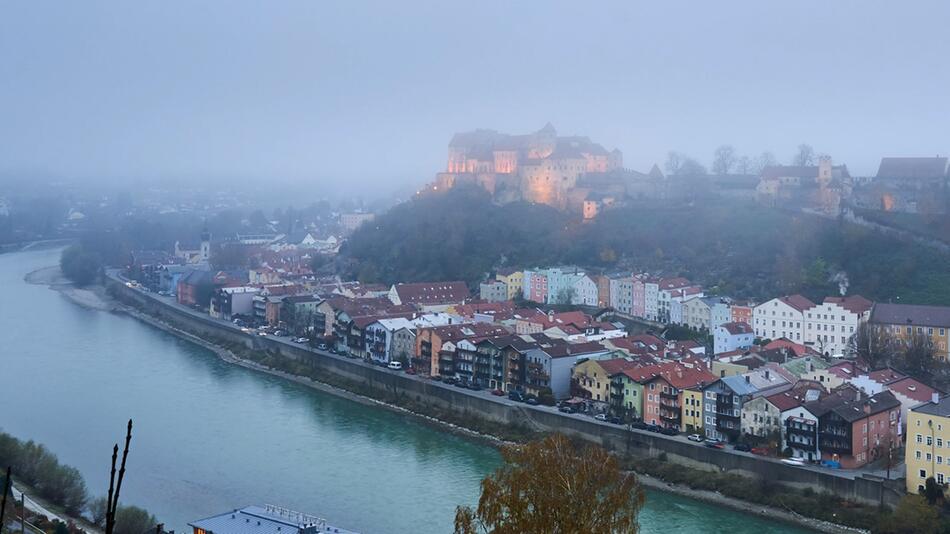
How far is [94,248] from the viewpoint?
29.3 meters

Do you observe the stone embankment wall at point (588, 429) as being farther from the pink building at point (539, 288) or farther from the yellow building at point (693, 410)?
the pink building at point (539, 288)

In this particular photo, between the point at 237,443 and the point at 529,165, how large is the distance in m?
12.8

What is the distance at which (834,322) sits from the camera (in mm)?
11867

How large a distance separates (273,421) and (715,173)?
1350cm

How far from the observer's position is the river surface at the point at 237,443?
26.0 feet

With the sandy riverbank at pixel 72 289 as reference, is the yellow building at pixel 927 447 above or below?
above

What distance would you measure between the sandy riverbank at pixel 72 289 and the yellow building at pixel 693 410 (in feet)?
45.9

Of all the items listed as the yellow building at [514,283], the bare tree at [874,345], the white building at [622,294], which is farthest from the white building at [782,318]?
the yellow building at [514,283]

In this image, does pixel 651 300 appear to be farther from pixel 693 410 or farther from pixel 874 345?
pixel 693 410

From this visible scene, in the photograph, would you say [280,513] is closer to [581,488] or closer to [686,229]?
[581,488]

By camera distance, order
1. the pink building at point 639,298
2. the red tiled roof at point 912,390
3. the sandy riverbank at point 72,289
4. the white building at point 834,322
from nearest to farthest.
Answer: the red tiled roof at point 912,390 → the white building at point 834,322 → the pink building at point 639,298 → the sandy riverbank at point 72,289

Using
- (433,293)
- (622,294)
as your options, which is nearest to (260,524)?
(622,294)

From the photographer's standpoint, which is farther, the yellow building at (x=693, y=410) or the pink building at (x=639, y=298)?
the pink building at (x=639, y=298)

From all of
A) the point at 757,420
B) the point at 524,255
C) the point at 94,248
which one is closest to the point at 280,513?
the point at 757,420
